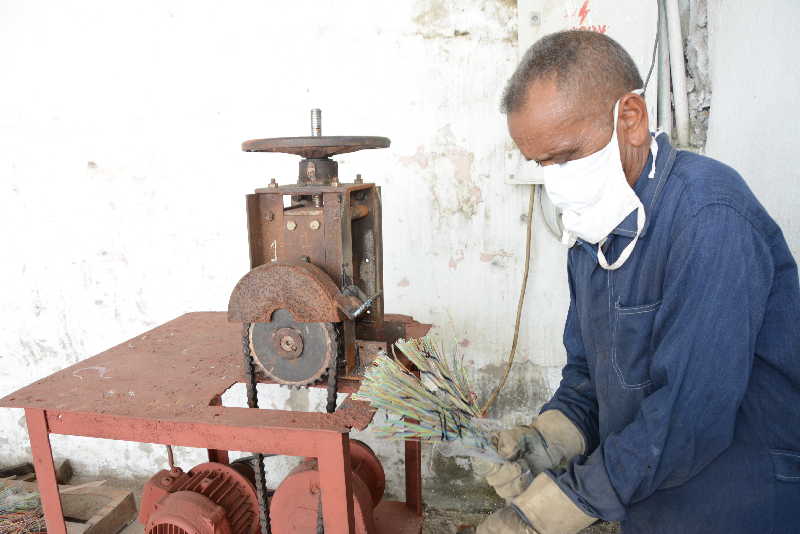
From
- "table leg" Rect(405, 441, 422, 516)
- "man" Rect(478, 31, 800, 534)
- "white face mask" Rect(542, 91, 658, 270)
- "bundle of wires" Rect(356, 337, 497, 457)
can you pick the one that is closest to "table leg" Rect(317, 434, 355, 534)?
"bundle of wires" Rect(356, 337, 497, 457)

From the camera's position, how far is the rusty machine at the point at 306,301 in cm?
149

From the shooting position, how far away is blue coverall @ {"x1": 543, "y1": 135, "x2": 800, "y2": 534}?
1037 mm

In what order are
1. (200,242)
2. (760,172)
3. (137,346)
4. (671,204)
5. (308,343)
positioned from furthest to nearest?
1. (200,242)
2. (760,172)
3. (137,346)
4. (308,343)
5. (671,204)

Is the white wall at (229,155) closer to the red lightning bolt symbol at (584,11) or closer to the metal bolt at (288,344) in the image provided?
the red lightning bolt symbol at (584,11)

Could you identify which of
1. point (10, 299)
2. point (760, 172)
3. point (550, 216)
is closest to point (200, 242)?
point (10, 299)

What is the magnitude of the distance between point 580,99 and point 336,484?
1.08m

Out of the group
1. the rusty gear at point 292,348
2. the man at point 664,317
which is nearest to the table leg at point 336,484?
the rusty gear at point 292,348

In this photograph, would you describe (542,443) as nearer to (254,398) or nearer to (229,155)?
(254,398)

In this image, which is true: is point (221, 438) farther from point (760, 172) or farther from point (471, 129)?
point (760, 172)

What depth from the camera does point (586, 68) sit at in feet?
3.76

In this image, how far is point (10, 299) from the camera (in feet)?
10.3

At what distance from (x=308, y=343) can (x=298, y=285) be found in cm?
19

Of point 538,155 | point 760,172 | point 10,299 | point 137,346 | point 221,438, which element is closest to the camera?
point 538,155

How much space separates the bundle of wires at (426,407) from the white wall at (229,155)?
48.0 inches
